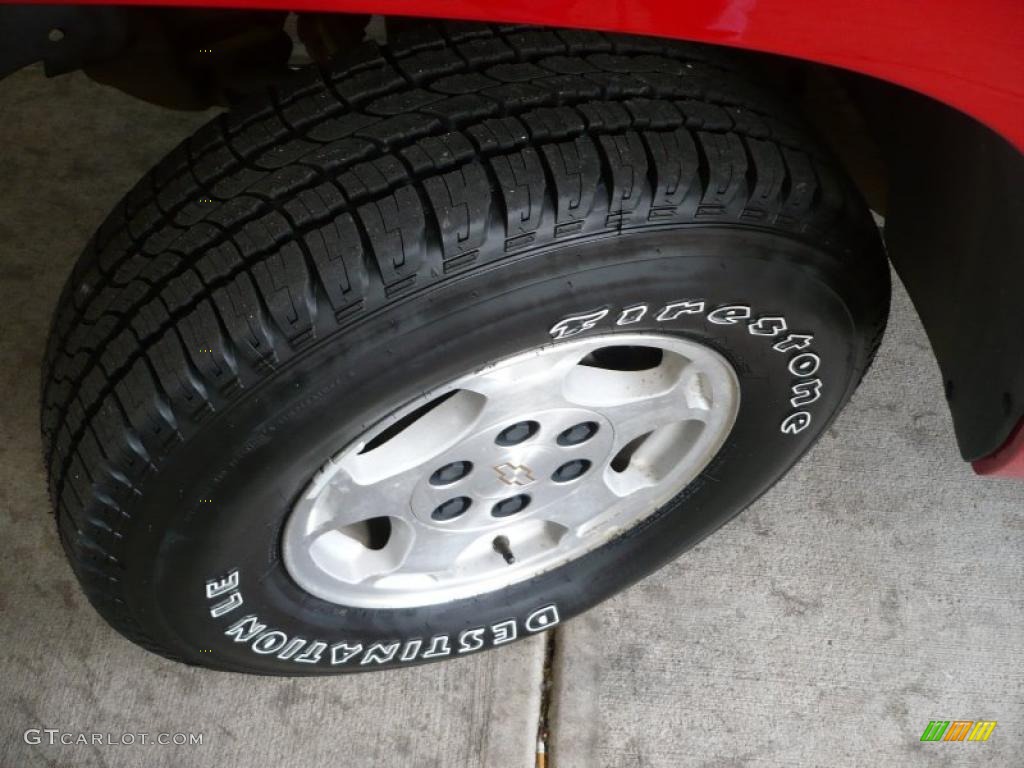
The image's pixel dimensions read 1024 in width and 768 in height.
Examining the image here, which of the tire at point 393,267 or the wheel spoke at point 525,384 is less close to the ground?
the tire at point 393,267

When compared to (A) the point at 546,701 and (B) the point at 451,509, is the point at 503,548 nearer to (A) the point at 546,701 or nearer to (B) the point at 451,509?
(B) the point at 451,509

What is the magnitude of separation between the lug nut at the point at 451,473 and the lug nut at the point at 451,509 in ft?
0.19

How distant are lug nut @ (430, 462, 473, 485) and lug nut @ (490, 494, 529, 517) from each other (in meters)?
0.13

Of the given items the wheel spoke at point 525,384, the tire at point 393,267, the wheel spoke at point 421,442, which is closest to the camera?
the tire at point 393,267

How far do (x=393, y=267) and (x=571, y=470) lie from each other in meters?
0.62

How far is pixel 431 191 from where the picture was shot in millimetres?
1236

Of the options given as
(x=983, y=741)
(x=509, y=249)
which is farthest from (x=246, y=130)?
(x=983, y=741)

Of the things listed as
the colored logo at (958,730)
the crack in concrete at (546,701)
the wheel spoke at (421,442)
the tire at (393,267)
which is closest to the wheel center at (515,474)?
the wheel spoke at (421,442)

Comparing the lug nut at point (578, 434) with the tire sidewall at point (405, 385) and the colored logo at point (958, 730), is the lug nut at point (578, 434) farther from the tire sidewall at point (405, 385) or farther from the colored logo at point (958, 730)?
the colored logo at point (958, 730)

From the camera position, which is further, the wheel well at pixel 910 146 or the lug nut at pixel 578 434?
the lug nut at pixel 578 434

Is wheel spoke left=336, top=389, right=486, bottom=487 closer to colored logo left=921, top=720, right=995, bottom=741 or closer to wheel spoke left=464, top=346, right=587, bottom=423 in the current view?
wheel spoke left=464, top=346, right=587, bottom=423

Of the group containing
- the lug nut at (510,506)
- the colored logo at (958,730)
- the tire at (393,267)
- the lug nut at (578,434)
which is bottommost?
the colored logo at (958,730)

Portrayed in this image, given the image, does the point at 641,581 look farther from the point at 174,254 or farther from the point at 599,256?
the point at 174,254

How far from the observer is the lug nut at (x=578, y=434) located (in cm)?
162
